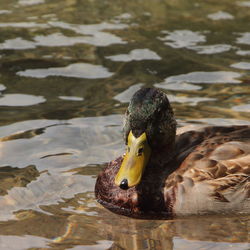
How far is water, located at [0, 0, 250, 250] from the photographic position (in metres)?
6.12

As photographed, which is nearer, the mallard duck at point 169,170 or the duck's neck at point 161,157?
the mallard duck at point 169,170

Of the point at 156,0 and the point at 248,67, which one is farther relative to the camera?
the point at 156,0

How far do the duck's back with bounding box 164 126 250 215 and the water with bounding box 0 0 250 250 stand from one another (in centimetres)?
12

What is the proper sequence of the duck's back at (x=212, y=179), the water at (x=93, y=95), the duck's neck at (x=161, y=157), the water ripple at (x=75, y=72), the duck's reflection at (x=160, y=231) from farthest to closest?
1. the water ripple at (x=75, y=72)
2. the duck's neck at (x=161, y=157)
3. the duck's back at (x=212, y=179)
4. the water at (x=93, y=95)
5. the duck's reflection at (x=160, y=231)

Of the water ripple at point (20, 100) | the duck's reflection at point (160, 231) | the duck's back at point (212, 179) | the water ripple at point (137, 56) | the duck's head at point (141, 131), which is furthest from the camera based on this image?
the water ripple at point (137, 56)

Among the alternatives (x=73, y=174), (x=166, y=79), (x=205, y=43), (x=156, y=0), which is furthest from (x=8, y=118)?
(x=156, y=0)

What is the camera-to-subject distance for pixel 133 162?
21.4 feet

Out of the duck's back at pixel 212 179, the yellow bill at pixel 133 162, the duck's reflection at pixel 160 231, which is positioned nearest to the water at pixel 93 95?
the duck's reflection at pixel 160 231

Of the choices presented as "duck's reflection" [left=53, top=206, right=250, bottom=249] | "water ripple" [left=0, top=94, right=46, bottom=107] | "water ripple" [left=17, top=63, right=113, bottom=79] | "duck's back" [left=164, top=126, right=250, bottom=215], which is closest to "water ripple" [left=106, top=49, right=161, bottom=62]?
"water ripple" [left=17, top=63, right=113, bottom=79]

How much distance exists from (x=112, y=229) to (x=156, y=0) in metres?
7.00

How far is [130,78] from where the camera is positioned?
9.54 meters

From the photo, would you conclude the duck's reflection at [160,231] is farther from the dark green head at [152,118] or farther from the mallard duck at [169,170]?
the dark green head at [152,118]

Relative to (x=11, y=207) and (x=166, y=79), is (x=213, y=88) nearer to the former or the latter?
(x=166, y=79)

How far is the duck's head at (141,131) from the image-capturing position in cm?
648
